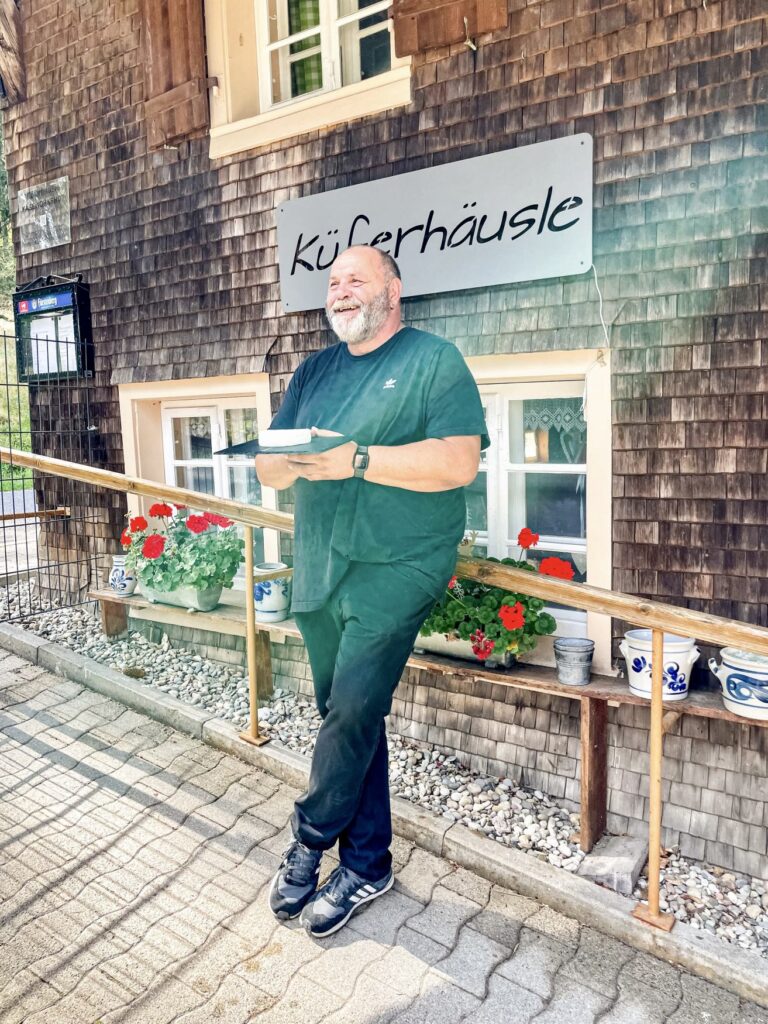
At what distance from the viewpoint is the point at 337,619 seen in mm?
2191

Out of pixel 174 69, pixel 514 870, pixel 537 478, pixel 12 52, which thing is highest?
pixel 12 52

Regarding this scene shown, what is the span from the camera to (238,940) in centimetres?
215

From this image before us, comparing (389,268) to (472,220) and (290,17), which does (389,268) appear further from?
(290,17)

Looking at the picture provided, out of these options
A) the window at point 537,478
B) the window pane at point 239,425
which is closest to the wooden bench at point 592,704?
the window at point 537,478

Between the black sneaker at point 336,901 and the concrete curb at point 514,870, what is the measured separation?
0.41 m

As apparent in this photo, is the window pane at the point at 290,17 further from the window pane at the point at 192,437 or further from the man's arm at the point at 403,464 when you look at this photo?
the man's arm at the point at 403,464

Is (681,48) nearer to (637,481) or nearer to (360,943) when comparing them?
(637,481)

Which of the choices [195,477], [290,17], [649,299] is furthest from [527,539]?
[290,17]

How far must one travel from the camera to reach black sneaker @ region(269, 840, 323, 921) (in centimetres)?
222

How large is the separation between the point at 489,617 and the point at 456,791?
84 centimetres

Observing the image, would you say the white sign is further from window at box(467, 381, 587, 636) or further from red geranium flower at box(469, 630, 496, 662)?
red geranium flower at box(469, 630, 496, 662)

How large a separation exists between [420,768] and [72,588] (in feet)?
11.0

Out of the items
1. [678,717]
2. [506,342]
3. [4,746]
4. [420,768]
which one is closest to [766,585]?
[678,717]

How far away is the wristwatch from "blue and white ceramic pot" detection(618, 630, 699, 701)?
1.54 metres
